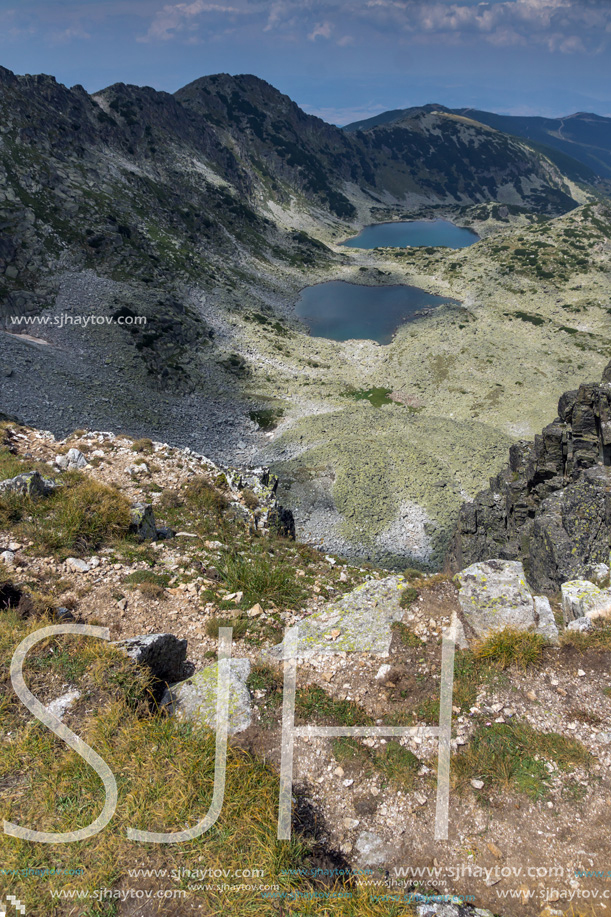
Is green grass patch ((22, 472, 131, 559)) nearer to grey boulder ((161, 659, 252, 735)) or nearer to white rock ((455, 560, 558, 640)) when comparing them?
grey boulder ((161, 659, 252, 735))

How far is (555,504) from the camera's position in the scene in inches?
716

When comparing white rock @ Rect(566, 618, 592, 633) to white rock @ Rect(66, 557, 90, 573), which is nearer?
white rock @ Rect(566, 618, 592, 633)

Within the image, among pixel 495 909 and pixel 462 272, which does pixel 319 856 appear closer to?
pixel 495 909

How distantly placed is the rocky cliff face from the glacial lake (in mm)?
50286

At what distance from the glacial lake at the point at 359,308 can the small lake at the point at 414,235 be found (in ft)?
189

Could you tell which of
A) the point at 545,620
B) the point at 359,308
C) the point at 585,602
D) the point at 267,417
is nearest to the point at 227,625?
the point at 545,620

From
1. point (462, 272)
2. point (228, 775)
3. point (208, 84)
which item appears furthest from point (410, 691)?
→ point (208, 84)

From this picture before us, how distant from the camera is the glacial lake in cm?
7569

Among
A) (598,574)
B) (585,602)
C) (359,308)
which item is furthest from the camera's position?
(359,308)

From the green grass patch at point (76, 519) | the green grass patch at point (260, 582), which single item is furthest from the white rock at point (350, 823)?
the green grass patch at point (76, 519)

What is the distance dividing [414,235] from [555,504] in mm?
176599

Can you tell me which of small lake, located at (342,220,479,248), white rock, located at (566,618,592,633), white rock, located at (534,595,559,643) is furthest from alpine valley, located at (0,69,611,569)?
small lake, located at (342,220,479,248)

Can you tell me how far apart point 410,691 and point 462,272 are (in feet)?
348

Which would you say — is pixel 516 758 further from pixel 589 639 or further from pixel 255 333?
pixel 255 333
